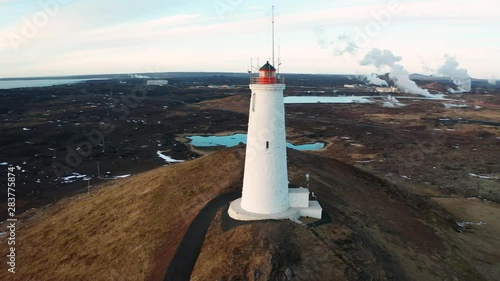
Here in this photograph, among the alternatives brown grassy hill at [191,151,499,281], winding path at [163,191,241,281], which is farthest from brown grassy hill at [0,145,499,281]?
winding path at [163,191,241,281]

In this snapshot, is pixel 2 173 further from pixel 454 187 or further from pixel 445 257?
pixel 454 187

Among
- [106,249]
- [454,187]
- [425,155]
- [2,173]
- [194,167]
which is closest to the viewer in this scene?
[106,249]

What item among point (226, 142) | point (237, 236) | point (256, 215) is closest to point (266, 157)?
point (256, 215)

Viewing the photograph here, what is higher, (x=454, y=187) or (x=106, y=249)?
(x=106, y=249)

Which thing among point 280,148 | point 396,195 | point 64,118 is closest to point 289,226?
point 280,148

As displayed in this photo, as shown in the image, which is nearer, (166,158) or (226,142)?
(166,158)

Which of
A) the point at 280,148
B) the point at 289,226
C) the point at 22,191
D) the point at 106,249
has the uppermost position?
the point at 280,148

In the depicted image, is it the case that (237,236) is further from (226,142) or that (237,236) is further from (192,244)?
(226,142)

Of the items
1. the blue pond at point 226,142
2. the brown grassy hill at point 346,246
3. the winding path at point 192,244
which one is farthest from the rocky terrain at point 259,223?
the blue pond at point 226,142
